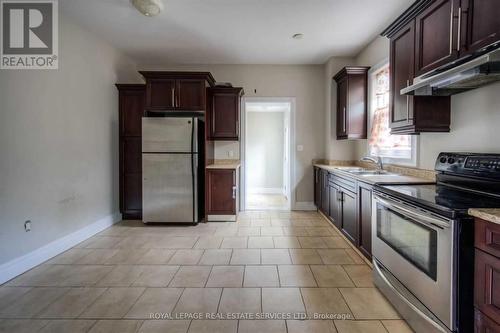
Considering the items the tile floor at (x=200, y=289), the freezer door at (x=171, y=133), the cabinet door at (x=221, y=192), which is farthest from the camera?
the cabinet door at (x=221, y=192)

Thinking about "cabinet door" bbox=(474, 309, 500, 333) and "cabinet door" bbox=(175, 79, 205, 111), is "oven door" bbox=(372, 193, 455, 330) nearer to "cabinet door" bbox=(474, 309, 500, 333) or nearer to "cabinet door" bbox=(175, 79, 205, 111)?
"cabinet door" bbox=(474, 309, 500, 333)

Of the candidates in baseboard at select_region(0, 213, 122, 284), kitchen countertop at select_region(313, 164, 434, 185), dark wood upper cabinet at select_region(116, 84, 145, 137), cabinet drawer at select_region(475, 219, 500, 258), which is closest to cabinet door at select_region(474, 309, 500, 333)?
cabinet drawer at select_region(475, 219, 500, 258)

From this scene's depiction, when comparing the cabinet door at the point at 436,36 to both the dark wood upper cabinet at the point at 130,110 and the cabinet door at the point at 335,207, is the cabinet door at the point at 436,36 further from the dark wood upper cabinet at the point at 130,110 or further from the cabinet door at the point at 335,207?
the dark wood upper cabinet at the point at 130,110

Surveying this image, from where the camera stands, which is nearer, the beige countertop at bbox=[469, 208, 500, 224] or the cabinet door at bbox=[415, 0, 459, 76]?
the beige countertop at bbox=[469, 208, 500, 224]

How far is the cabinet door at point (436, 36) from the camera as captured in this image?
1.86 m

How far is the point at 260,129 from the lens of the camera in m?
7.15

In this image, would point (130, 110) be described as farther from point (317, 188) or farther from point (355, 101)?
point (355, 101)

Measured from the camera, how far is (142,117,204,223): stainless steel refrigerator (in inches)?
155

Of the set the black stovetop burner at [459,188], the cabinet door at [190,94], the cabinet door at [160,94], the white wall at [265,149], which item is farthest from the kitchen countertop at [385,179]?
the white wall at [265,149]

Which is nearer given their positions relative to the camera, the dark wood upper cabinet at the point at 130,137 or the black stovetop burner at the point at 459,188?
the black stovetop burner at the point at 459,188

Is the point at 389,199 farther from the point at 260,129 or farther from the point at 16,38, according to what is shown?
the point at 260,129

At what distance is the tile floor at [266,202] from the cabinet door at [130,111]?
257 cm

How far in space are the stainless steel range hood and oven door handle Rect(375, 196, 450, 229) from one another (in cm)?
87

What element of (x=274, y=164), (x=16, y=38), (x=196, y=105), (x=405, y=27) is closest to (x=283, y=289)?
(x=405, y=27)
